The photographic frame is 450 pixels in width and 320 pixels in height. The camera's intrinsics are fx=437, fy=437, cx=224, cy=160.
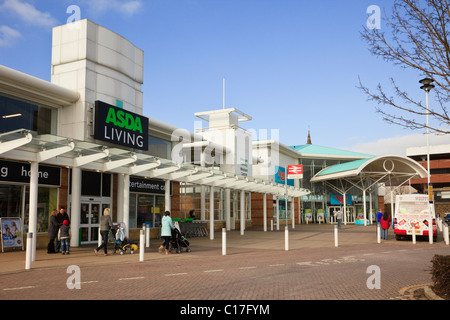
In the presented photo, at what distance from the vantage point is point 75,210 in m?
18.6

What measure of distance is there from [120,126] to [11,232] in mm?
7114

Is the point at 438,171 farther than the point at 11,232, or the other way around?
the point at 438,171

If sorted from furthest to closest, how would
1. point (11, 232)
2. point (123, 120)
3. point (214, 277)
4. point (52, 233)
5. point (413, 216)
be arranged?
point (413, 216), point (123, 120), point (11, 232), point (52, 233), point (214, 277)

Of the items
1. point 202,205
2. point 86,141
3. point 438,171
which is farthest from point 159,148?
point 438,171

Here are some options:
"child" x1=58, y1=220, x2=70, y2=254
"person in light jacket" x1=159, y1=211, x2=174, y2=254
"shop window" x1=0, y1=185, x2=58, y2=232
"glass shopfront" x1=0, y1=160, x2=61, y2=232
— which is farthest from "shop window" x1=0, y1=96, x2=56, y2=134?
"person in light jacket" x1=159, y1=211, x2=174, y2=254

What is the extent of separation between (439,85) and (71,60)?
17.2 metres

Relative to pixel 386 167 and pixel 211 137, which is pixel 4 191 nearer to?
pixel 211 137

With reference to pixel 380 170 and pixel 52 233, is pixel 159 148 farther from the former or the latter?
pixel 380 170

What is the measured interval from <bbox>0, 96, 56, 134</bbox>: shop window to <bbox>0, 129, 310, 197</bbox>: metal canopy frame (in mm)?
887

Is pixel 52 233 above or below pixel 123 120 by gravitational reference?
below

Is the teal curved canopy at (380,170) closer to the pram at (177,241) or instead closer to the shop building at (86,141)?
the shop building at (86,141)

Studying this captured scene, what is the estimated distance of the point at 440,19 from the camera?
7.57 m

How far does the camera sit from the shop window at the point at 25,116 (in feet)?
56.5
